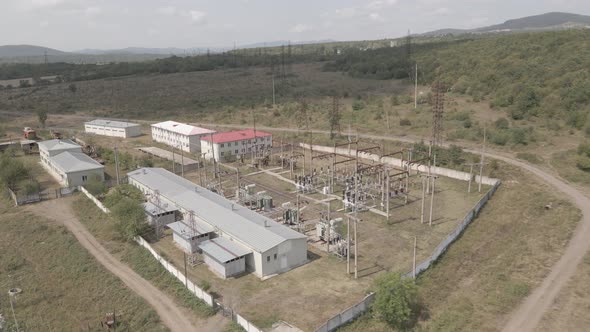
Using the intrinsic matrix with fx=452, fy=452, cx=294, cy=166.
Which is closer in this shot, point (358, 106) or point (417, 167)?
point (417, 167)

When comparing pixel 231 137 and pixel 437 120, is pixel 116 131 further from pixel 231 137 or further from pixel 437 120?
pixel 437 120

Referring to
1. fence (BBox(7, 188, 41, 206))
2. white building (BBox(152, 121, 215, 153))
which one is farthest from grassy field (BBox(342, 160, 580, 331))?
white building (BBox(152, 121, 215, 153))

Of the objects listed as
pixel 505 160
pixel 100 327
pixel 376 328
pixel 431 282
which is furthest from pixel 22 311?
pixel 505 160

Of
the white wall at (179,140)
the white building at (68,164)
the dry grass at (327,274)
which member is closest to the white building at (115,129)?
the white wall at (179,140)

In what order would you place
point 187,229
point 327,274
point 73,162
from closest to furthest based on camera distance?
point 327,274, point 187,229, point 73,162

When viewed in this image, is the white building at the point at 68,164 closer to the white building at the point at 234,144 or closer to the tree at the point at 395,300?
the white building at the point at 234,144

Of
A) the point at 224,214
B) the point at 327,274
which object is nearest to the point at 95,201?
the point at 224,214
